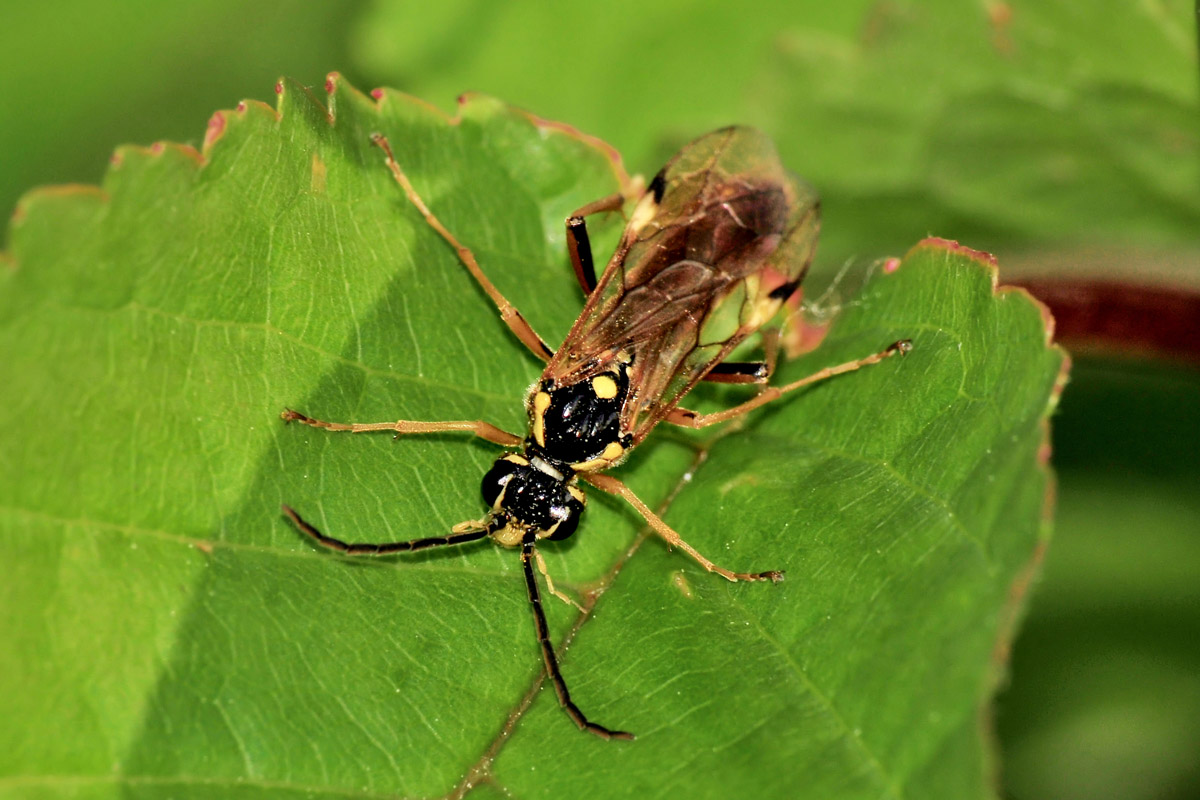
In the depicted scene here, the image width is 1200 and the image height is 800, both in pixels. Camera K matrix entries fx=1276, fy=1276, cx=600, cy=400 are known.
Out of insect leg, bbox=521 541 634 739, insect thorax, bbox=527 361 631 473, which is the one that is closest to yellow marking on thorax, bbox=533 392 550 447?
insect thorax, bbox=527 361 631 473

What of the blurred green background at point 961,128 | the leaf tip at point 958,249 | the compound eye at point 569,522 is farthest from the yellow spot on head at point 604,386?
the leaf tip at point 958,249

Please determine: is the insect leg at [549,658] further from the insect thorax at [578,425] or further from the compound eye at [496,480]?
the insect thorax at [578,425]

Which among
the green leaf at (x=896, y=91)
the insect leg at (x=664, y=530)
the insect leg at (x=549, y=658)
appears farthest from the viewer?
the green leaf at (x=896, y=91)

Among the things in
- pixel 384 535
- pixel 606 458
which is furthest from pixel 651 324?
pixel 384 535

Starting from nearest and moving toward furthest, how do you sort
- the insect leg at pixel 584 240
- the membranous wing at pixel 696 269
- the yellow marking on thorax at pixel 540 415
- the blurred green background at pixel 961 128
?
the yellow marking on thorax at pixel 540 415 < the insect leg at pixel 584 240 < the membranous wing at pixel 696 269 < the blurred green background at pixel 961 128

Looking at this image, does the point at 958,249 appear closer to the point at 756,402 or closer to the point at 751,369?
the point at 756,402

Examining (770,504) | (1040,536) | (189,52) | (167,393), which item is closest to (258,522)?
(167,393)
